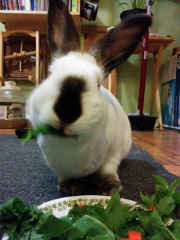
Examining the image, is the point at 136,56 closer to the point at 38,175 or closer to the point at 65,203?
the point at 38,175

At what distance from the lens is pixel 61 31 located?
2.39ft

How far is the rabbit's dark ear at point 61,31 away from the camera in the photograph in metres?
0.72

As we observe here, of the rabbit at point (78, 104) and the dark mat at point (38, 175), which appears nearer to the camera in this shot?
the rabbit at point (78, 104)

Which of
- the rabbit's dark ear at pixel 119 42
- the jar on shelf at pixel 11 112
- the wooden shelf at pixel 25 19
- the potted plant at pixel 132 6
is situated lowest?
the jar on shelf at pixel 11 112

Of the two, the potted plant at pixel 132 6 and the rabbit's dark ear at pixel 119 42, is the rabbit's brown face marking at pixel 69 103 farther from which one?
the potted plant at pixel 132 6

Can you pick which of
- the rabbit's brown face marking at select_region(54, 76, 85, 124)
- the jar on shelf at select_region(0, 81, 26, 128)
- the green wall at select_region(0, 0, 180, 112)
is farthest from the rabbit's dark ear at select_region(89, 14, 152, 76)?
the green wall at select_region(0, 0, 180, 112)

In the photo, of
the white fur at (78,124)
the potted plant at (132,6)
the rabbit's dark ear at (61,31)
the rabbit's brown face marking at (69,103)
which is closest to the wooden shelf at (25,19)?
the potted plant at (132,6)

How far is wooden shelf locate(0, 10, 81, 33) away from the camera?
7.41 feet

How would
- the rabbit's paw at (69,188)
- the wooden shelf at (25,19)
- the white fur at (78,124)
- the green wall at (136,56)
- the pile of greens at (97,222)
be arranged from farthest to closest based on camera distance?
1. the green wall at (136,56)
2. the wooden shelf at (25,19)
3. the rabbit's paw at (69,188)
4. the white fur at (78,124)
5. the pile of greens at (97,222)

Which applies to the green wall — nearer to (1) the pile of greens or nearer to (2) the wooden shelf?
(2) the wooden shelf

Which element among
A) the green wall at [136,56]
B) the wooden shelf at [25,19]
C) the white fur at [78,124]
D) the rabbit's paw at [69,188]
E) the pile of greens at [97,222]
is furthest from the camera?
the green wall at [136,56]

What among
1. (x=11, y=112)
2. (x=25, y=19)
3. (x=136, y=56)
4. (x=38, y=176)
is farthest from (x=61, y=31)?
(x=136, y=56)

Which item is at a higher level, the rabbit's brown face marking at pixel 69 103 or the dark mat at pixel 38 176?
the rabbit's brown face marking at pixel 69 103

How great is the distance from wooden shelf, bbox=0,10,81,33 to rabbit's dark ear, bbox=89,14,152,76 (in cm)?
169
